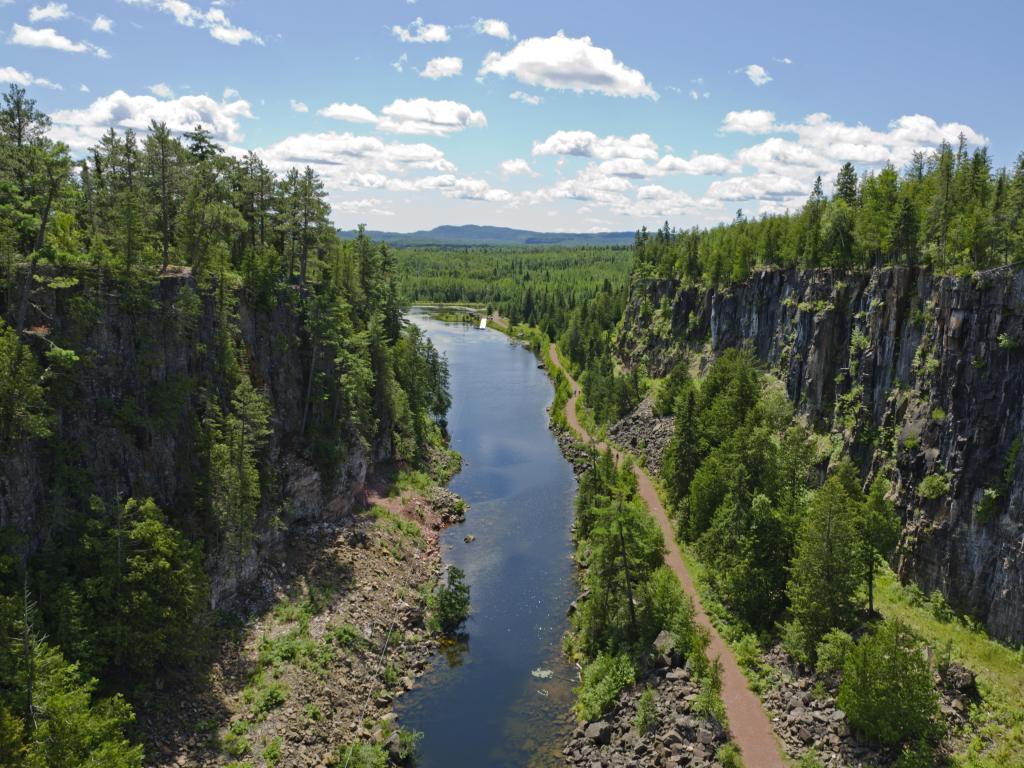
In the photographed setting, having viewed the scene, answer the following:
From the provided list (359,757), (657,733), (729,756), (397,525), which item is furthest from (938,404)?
(397,525)

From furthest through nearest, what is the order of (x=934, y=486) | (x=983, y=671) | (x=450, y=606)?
(x=450, y=606), (x=934, y=486), (x=983, y=671)

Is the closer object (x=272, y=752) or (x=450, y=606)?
(x=272, y=752)

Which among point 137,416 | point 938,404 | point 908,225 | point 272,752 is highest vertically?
point 908,225

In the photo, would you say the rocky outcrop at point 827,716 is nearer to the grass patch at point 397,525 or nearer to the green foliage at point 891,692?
the green foliage at point 891,692

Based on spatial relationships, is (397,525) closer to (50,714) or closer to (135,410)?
(135,410)

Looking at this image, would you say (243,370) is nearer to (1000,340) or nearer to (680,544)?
(680,544)

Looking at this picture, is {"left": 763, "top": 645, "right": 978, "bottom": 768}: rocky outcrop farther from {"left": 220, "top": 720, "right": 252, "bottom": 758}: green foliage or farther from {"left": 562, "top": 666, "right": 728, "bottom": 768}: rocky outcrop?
{"left": 220, "top": 720, "right": 252, "bottom": 758}: green foliage
